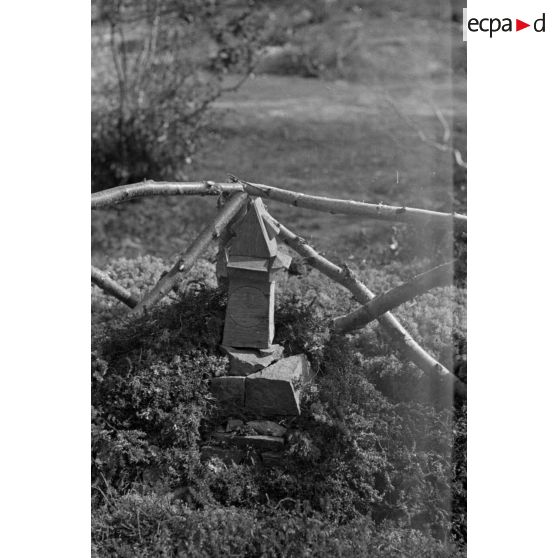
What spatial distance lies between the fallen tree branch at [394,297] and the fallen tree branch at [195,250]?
0.71 m

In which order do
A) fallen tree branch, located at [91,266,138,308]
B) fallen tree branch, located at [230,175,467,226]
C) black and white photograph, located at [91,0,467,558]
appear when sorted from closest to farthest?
black and white photograph, located at [91,0,467,558] < fallen tree branch, located at [230,175,467,226] < fallen tree branch, located at [91,266,138,308]

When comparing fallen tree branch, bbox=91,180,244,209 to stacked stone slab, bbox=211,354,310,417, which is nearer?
stacked stone slab, bbox=211,354,310,417

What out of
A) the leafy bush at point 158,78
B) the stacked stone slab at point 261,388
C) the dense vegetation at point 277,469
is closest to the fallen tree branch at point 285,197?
the dense vegetation at point 277,469

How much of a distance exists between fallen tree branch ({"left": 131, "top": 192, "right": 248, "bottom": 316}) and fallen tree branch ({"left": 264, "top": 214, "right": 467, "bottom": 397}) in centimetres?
29

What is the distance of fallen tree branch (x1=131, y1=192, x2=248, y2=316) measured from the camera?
12.3 ft

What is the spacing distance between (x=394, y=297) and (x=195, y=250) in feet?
3.08

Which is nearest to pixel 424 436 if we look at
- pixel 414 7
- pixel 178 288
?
pixel 178 288

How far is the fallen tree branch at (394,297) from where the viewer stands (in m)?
3.75

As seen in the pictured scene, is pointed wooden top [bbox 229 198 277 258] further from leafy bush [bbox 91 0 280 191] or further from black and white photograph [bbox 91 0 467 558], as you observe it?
leafy bush [bbox 91 0 280 191]
